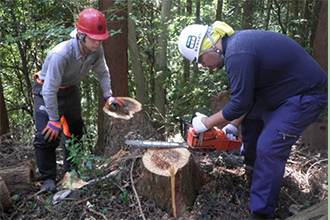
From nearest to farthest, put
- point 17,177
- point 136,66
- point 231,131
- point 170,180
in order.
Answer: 1. point 170,180
2. point 231,131
3. point 17,177
4. point 136,66

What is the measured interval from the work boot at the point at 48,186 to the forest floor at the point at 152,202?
0.06 m

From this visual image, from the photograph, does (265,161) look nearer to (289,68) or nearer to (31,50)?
(289,68)

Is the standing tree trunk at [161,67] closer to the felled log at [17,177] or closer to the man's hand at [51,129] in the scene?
the man's hand at [51,129]

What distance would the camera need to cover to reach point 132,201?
126 inches

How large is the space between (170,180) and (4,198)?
171 centimetres

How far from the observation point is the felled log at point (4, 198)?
3.10 meters

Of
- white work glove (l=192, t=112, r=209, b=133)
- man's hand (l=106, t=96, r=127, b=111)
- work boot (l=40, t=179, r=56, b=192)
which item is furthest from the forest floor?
white work glove (l=192, t=112, r=209, b=133)

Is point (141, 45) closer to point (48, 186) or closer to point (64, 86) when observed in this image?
point (64, 86)

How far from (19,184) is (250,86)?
2.82 metres

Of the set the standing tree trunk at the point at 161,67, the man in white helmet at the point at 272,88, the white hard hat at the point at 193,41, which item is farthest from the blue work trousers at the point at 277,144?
the standing tree trunk at the point at 161,67

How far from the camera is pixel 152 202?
3.13m

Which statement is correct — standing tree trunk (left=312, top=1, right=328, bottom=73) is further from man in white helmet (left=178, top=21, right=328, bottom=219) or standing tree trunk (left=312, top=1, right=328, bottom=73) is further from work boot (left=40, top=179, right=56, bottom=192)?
work boot (left=40, top=179, right=56, bottom=192)

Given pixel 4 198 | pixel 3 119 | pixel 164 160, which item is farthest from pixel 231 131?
pixel 3 119

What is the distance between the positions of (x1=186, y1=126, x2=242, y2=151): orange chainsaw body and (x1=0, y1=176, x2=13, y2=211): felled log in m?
1.91
